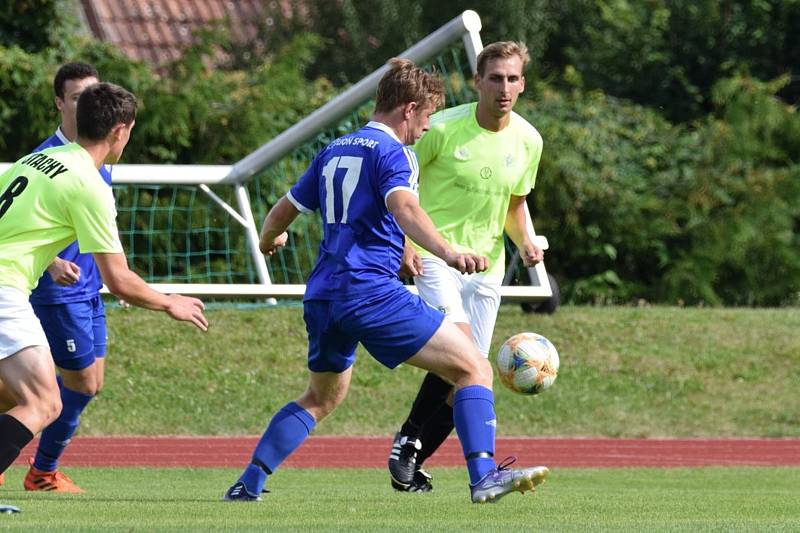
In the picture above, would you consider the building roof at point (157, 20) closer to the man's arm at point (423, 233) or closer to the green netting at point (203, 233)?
the green netting at point (203, 233)

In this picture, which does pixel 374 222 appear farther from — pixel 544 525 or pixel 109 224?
pixel 544 525

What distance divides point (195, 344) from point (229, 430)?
1873mm

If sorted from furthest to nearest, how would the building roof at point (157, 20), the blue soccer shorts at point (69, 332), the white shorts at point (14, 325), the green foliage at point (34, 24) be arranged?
the building roof at point (157, 20) → the green foliage at point (34, 24) → the blue soccer shorts at point (69, 332) → the white shorts at point (14, 325)

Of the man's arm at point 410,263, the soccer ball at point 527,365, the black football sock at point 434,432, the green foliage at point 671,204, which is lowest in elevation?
the green foliage at point 671,204

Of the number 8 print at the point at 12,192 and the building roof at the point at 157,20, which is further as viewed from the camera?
the building roof at the point at 157,20

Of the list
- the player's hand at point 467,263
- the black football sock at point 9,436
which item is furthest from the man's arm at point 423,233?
the black football sock at point 9,436

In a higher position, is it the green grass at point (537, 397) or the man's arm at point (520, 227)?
the man's arm at point (520, 227)

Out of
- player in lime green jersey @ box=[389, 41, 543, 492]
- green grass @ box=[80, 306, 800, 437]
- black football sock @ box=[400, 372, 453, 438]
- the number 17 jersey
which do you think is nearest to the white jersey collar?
the number 17 jersey

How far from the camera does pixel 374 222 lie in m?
7.25

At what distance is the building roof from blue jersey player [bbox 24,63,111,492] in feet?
53.3

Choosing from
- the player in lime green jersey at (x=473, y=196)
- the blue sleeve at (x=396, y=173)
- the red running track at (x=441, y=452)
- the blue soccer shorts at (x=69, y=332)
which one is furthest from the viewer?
the red running track at (x=441, y=452)

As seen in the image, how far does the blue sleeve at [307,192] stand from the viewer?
24.7 ft

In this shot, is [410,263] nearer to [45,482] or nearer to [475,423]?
[475,423]

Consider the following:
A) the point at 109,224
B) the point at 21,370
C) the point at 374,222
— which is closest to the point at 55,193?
the point at 109,224
